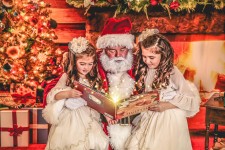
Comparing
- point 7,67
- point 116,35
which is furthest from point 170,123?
point 7,67

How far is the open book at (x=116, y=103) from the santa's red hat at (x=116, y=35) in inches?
18.8

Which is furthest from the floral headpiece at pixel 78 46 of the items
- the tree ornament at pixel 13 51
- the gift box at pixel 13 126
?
the tree ornament at pixel 13 51

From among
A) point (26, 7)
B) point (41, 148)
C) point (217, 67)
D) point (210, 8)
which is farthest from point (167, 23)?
point (41, 148)

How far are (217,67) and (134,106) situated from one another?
8.93 ft

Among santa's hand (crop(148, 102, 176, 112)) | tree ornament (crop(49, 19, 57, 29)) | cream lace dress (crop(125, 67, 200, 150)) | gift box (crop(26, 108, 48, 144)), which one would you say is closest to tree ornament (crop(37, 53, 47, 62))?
tree ornament (crop(49, 19, 57, 29))

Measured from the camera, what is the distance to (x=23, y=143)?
3922 millimetres

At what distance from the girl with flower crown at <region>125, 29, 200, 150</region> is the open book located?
4.0 inches

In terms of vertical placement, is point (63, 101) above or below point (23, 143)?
above

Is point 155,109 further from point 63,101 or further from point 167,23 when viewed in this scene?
point 167,23

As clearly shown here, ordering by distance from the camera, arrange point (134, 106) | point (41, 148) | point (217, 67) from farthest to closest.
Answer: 1. point (217, 67)
2. point (41, 148)
3. point (134, 106)

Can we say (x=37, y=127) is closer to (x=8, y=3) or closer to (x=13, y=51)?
(x=13, y=51)

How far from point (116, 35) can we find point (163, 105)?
692mm

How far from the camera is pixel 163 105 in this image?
2.71 meters

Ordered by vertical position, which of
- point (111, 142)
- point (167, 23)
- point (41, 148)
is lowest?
point (41, 148)
